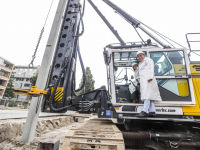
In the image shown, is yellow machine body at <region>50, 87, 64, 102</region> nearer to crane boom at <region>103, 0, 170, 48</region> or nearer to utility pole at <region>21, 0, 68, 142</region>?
utility pole at <region>21, 0, 68, 142</region>

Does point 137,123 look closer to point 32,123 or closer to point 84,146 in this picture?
point 84,146

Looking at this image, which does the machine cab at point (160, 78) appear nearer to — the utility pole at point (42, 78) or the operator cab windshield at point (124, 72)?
the operator cab windshield at point (124, 72)

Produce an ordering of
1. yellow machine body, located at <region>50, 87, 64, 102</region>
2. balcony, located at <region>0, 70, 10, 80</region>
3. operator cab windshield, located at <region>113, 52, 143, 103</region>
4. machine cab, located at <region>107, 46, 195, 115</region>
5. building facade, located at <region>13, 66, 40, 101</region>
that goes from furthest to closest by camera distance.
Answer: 1. building facade, located at <region>13, 66, 40, 101</region>
2. balcony, located at <region>0, 70, 10, 80</region>
3. yellow machine body, located at <region>50, 87, 64, 102</region>
4. operator cab windshield, located at <region>113, 52, 143, 103</region>
5. machine cab, located at <region>107, 46, 195, 115</region>

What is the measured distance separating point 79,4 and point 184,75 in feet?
15.4

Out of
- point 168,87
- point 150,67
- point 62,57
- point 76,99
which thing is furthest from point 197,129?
point 62,57

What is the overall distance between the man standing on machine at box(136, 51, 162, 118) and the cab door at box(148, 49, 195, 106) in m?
0.29

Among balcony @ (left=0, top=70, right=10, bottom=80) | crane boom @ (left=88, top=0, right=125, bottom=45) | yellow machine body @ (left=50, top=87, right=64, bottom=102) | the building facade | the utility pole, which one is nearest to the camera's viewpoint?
the utility pole

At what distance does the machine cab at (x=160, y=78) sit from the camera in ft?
10.1

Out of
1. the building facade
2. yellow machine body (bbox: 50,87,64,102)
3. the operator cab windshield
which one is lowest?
yellow machine body (bbox: 50,87,64,102)

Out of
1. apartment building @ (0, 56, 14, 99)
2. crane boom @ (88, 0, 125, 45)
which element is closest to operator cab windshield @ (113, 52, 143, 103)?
crane boom @ (88, 0, 125, 45)

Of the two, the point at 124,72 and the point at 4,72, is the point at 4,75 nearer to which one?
the point at 4,72

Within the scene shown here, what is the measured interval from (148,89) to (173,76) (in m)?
0.85

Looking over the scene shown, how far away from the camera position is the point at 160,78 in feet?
10.6

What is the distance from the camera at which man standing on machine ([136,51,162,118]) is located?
113 inches
